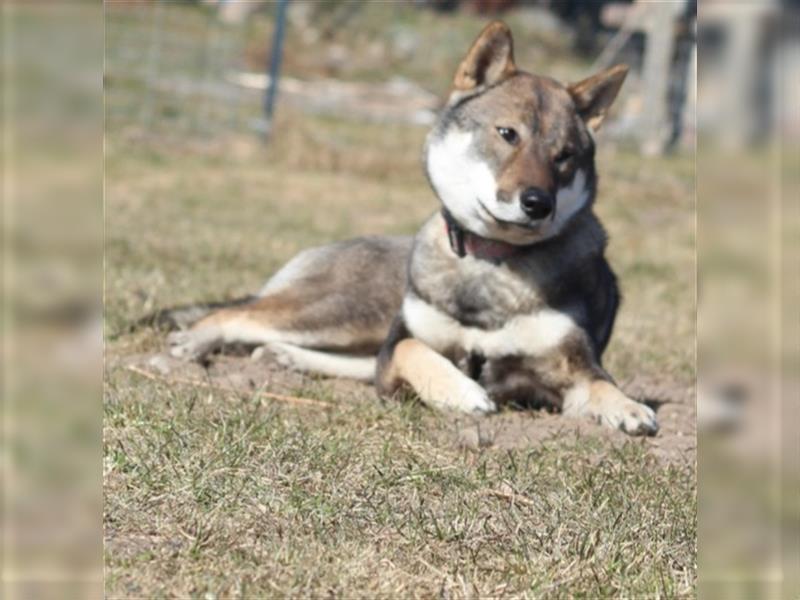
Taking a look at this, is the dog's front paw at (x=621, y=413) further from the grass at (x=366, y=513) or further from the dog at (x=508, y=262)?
the grass at (x=366, y=513)

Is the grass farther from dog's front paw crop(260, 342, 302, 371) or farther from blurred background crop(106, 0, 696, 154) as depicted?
blurred background crop(106, 0, 696, 154)

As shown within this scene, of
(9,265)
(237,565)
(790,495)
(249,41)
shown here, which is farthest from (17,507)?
(249,41)

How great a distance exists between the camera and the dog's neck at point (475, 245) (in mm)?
5305

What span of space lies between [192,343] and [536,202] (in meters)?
1.80

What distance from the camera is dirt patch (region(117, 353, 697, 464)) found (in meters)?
4.54

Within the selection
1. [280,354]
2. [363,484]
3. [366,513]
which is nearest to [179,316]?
[280,354]

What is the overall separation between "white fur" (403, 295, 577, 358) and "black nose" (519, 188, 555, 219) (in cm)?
48

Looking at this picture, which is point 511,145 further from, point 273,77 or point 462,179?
point 273,77

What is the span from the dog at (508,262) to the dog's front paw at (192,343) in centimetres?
1

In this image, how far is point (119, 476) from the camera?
340cm

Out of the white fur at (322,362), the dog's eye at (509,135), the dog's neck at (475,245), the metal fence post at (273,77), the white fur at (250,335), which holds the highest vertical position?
the dog's eye at (509,135)

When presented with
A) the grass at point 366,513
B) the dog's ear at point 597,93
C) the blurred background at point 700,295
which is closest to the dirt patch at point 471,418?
the grass at point 366,513

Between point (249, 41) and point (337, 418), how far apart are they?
25315mm

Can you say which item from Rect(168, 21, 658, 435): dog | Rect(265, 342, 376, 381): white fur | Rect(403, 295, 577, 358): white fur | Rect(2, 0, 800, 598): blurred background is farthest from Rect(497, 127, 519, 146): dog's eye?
Rect(2, 0, 800, 598): blurred background
